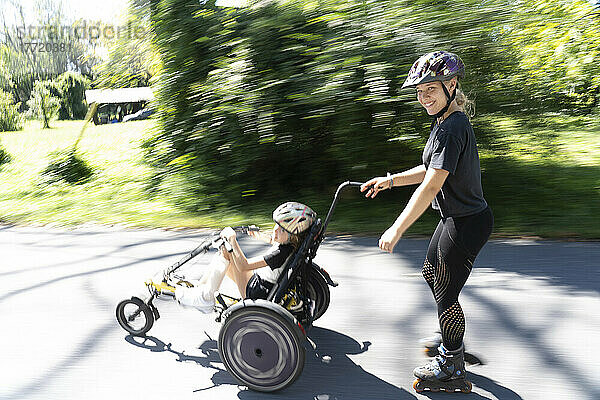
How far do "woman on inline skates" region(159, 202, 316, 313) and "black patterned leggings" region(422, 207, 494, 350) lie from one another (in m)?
0.82

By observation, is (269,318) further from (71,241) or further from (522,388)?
(71,241)

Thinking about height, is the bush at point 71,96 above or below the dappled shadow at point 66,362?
below

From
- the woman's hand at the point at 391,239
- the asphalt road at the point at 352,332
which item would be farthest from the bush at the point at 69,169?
the woman's hand at the point at 391,239

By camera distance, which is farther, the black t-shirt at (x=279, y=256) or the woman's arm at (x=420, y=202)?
the black t-shirt at (x=279, y=256)

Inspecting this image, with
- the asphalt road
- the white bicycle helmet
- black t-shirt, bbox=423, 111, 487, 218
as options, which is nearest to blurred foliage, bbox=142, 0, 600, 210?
the asphalt road

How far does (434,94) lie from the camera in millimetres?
2572

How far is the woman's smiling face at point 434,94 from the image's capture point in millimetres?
2562

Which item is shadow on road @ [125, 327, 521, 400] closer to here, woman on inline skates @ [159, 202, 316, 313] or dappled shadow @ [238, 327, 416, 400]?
dappled shadow @ [238, 327, 416, 400]

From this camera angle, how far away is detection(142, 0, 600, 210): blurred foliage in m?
6.21

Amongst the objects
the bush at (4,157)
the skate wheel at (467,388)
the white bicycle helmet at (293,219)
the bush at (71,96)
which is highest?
the white bicycle helmet at (293,219)

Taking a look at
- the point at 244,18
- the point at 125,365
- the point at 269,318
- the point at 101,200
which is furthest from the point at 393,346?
the point at 101,200

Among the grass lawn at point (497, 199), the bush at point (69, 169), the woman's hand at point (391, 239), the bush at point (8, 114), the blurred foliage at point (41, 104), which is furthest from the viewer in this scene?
the blurred foliage at point (41, 104)

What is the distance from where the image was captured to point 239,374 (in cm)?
287

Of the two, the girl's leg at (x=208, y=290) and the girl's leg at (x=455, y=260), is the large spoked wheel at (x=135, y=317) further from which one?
the girl's leg at (x=455, y=260)
